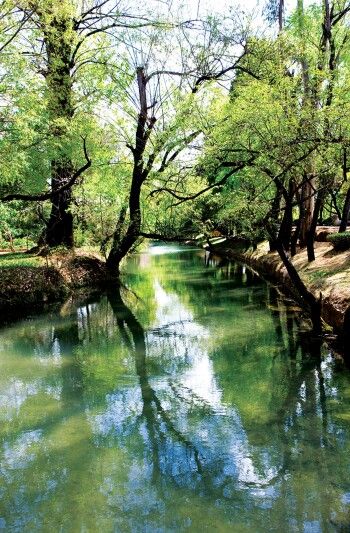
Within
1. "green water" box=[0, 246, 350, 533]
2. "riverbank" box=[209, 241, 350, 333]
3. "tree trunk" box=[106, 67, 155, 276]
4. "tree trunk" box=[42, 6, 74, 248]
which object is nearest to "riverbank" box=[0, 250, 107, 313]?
"tree trunk" box=[106, 67, 155, 276]

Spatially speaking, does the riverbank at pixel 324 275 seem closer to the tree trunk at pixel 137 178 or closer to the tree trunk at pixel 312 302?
the tree trunk at pixel 312 302

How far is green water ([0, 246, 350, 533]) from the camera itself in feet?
14.4

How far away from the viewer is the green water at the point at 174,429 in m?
4.40

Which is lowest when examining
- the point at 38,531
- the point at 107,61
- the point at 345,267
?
the point at 38,531

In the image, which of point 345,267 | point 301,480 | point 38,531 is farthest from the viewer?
point 345,267

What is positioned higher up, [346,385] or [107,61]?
[107,61]

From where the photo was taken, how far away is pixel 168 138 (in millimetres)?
16781

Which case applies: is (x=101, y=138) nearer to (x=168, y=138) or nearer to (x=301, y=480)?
(x=168, y=138)

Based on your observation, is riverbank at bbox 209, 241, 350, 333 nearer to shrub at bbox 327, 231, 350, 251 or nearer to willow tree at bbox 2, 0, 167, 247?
shrub at bbox 327, 231, 350, 251

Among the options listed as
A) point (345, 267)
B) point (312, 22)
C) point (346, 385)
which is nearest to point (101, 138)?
point (312, 22)

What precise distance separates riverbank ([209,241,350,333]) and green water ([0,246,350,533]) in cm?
92

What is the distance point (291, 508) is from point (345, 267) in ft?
29.8

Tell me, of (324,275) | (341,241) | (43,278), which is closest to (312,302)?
(324,275)

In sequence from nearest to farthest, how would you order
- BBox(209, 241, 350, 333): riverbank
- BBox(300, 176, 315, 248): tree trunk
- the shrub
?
1. BBox(209, 241, 350, 333): riverbank
2. the shrub
3. BBox(300, 176, 315, 248): tree trunk
